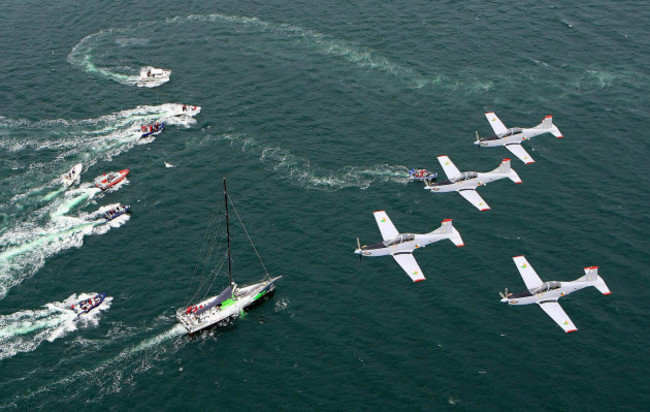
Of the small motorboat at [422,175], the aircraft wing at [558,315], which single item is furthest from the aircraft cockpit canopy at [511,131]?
the aircraft wing at [558,315]

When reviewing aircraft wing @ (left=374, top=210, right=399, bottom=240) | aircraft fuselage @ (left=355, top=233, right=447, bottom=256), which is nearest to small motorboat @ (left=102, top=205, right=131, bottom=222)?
aircraft fuselage @ (left=355, top=233, right=447, bottom=256)

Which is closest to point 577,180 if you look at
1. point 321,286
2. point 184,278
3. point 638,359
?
point 638,359

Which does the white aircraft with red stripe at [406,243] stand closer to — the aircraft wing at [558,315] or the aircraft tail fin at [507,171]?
the aircraft wing at [558,315]

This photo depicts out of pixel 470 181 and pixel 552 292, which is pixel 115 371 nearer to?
pixel 552 292

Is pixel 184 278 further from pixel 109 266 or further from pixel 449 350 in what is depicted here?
pixel 449 350

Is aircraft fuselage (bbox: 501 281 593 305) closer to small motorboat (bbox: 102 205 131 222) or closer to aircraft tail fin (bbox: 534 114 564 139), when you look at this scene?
aircraft tail fin (bbox: 534 114 564 139)

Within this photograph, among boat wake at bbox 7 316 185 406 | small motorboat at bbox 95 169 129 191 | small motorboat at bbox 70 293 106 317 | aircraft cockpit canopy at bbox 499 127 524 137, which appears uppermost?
aircraft cockpit canopy at bbox 499 127 524 137
